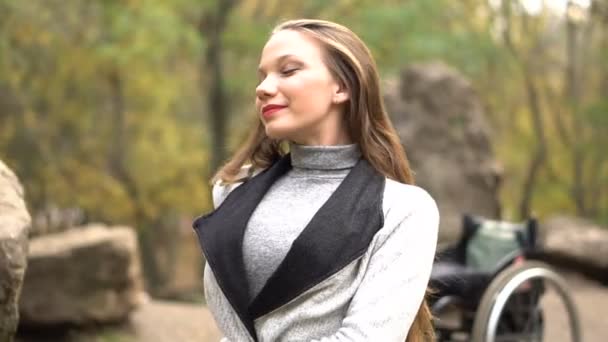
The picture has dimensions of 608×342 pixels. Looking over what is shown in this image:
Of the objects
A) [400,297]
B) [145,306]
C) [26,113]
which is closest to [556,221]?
[145,306]

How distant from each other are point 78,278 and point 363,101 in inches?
165

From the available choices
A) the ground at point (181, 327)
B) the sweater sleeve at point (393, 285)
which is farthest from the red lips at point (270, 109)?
the ground at point (181, 327)

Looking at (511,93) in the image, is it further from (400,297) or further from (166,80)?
(400,297)

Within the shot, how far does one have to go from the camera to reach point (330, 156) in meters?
2.26

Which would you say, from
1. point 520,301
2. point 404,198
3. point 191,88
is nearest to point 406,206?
point 404,198

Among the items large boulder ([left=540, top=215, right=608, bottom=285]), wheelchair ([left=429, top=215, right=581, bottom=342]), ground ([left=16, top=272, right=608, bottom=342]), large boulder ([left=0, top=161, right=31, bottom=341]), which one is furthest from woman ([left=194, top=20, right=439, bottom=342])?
large boulder ([left=540, top=215, right=608, bottom=285])

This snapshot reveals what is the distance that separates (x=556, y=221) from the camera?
11.4 meters

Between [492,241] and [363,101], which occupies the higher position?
[363,101]

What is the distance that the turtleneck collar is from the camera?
225 centimetres

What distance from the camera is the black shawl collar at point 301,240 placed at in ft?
6.87

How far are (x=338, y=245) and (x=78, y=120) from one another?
14.3m

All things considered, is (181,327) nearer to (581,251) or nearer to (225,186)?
(581,251)

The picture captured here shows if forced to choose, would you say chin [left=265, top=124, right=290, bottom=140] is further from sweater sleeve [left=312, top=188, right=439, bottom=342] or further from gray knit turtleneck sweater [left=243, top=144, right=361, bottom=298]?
sweater sleeve [left=312, top=188, right=439, bottom=342]

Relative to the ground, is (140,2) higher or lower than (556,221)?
higher
